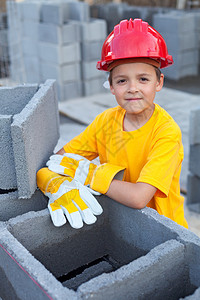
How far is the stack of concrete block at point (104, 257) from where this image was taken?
4.21ft

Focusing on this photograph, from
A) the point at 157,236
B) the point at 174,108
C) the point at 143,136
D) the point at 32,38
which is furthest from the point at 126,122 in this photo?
the point at 32,38

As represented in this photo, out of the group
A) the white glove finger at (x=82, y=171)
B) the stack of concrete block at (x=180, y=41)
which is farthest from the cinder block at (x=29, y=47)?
the white glove finger at (x=82, y=171)

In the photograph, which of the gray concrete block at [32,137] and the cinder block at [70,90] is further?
the cinder block at [70,90]

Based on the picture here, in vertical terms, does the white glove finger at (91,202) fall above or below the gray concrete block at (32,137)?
below

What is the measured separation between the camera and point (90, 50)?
8.20 meters

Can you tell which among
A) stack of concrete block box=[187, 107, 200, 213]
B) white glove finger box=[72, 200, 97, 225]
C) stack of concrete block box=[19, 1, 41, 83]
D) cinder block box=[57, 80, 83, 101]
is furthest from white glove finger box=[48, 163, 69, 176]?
stack of concrete block box=[19, 1, 41, 83]

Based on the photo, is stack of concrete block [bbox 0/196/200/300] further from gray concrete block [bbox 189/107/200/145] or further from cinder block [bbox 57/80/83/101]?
cinder block [bbox 57/80/83/101]

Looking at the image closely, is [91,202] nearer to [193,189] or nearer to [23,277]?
[23,277]

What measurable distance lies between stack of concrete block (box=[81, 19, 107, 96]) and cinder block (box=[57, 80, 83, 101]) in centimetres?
13

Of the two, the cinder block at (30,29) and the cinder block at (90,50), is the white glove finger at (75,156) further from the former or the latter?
the cinder block at (30,29)

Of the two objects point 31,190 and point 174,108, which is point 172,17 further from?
point 31,190

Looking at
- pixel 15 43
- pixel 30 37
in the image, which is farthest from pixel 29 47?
pixel 15 43

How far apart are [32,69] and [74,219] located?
763 centimetres

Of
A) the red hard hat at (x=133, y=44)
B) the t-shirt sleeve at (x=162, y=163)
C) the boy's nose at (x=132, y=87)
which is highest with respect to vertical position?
the red hard hat at (x=133, y=44)
